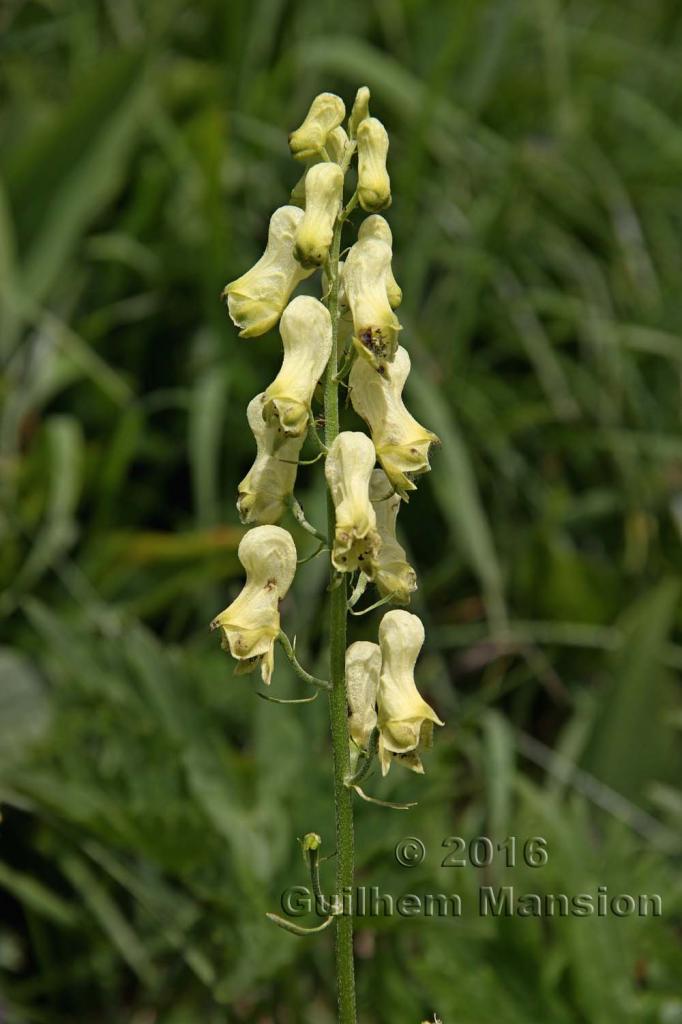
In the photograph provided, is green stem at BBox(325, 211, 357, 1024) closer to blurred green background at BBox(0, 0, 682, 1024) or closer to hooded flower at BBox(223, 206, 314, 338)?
hooded flower at BBox(223, 206, 314, 338)

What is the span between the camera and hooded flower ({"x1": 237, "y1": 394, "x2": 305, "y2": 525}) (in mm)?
1553

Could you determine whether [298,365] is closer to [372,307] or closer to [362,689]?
[372,307]

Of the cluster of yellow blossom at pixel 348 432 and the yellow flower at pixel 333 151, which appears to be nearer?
the cluster of yellow blossom at pixel 348 432

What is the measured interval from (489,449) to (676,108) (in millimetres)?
1940

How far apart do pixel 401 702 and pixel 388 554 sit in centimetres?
18

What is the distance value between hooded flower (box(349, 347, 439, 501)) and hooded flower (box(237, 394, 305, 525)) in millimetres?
95

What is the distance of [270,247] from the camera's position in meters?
1.59

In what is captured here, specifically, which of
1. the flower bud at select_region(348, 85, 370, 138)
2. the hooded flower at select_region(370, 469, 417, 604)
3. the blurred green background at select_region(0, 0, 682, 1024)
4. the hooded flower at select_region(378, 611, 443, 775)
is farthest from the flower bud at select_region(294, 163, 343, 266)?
the blurred green background at select_region(0, 0, 682, 1024)

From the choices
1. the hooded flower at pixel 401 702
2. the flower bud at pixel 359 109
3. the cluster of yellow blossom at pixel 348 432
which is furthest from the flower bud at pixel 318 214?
the hooded flower at pixel 401 702

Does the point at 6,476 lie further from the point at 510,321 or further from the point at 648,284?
the point at 648,284

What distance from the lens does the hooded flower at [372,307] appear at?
1424 millimetres

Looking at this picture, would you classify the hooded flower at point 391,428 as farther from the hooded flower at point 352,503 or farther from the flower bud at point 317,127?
the flower bud at point 317,127

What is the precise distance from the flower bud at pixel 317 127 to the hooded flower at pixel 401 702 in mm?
581

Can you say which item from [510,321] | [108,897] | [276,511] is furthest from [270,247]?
[510,321]
